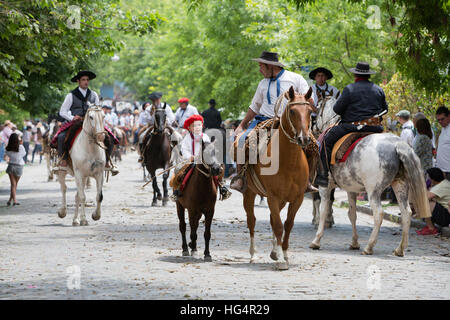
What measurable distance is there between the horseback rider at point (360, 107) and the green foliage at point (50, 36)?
228 inches

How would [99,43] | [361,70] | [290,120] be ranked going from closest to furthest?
1. [290,120]
2. [361,70]
3. [99,43]

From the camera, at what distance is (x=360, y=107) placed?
13641 millimetres

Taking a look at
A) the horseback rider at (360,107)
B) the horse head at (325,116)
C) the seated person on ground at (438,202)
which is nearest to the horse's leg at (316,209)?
the horse head at (325,116)

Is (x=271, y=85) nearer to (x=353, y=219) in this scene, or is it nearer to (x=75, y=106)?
(x=353, y=219)

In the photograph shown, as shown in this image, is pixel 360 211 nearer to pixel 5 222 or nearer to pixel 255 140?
pixel 5 222

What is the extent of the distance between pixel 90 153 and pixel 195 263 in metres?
6.73

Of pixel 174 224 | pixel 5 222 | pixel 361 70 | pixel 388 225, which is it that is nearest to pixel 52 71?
pixel 5 222

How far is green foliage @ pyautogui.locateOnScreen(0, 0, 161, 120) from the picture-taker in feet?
51.0

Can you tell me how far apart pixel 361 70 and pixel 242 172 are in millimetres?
3094

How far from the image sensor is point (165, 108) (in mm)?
22422

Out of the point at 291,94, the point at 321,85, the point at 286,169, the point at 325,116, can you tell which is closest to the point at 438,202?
the point at 325,116

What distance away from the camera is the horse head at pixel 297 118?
10625 millimetres

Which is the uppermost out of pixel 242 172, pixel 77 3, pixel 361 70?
pixel 77 3

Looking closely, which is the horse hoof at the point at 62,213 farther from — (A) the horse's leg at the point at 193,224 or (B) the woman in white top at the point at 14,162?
(A) the horse's leg at the point at 193,224
